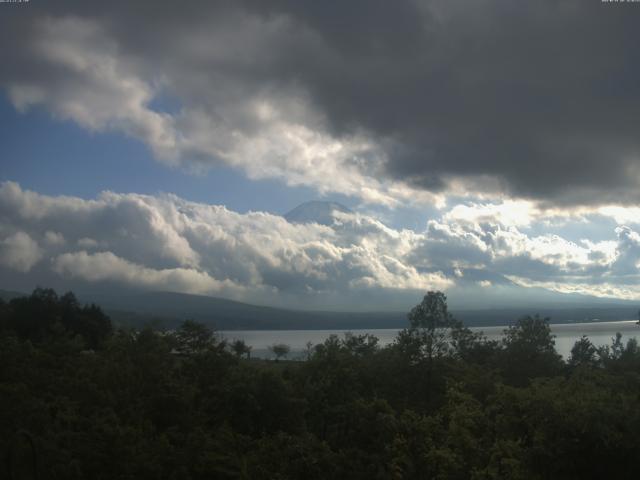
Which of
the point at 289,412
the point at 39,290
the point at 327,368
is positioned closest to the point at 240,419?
the point at 289,412

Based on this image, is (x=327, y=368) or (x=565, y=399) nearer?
(x=565, y=399)

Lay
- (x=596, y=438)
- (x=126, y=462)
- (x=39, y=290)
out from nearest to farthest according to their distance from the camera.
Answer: (x=596, y=438), (x=126, y=462), (x=39, y=290)

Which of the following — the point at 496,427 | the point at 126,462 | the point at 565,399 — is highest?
the point at 565,399

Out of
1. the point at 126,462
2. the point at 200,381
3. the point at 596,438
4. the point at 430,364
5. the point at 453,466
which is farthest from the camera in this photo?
the point at 430,364

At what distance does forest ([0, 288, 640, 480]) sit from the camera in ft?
63.0

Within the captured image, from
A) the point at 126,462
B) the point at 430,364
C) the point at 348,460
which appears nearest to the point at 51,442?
the point at 126,462

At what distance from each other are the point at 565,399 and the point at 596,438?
10.3 ft

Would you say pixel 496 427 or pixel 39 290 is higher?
pixel 39 290

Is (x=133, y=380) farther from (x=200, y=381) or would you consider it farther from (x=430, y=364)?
(x=430, y=364)

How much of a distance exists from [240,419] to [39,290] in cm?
5979

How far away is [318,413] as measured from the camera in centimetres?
3098

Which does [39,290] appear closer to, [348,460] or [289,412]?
[289,412]

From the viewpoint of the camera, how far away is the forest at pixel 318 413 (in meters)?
19.2

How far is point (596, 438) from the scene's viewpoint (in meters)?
17.8
